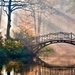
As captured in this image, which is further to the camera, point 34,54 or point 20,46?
point 34,54

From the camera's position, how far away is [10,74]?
13.9 meters

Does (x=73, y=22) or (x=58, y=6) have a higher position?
(x=58, y=6)

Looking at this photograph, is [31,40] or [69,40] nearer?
[69,40]

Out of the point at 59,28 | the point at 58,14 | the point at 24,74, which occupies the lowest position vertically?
the point at 24,74

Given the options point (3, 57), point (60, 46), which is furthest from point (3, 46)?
point (60, 46)

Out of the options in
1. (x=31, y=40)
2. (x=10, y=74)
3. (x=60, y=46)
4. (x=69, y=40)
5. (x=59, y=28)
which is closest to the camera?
(x=10, y=74)

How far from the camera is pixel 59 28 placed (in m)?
41.8

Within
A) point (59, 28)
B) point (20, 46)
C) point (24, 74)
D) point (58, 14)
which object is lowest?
point (24, 74)

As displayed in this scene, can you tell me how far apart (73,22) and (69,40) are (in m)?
21.6

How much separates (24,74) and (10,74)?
1.09 m

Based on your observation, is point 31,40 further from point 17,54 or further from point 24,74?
point 24,74

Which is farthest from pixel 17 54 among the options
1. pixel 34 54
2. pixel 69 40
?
pixel 69 40

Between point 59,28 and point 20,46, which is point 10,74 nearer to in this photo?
point 20,46

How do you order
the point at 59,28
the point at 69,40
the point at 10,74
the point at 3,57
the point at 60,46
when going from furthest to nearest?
the point at 59,28
the point at 60,46
the point at 69,40
the point at 3,57
the point at 10,74
